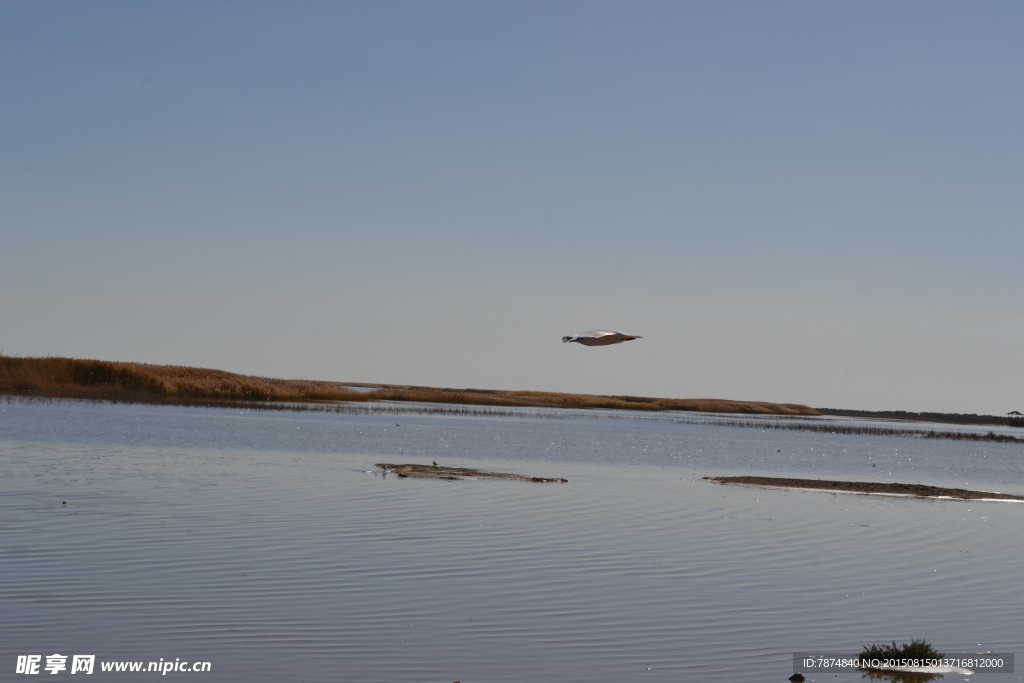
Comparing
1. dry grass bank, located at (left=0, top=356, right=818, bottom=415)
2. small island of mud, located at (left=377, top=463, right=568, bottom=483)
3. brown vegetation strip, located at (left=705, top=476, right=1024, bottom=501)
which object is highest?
dry grass bank, located at (left=0, top=356, right=818, bottom=415)

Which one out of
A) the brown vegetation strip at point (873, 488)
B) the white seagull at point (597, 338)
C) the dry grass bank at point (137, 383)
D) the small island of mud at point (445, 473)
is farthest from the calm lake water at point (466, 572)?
the dry grass bank at point (137, 383)

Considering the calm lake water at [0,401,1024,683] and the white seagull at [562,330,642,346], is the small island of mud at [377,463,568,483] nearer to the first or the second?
the calm lake water at [0,401,1024,683]

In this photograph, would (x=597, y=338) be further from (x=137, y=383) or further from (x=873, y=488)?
(x=137, y=383)

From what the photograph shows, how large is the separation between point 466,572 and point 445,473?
13.3 m

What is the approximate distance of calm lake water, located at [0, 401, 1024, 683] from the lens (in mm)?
9297

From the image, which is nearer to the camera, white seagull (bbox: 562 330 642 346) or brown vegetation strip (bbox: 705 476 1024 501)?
white seagull (bbox: 562 330 642 346)

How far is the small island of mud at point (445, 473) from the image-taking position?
84.9 feet

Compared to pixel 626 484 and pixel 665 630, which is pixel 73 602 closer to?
pixel 665 630

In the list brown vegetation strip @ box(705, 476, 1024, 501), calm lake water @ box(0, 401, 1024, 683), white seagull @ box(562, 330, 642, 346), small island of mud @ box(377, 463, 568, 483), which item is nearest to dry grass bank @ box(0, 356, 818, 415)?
calm lake water @ box(0, 401, 1024, 683)

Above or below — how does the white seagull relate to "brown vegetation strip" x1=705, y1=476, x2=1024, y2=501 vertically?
above

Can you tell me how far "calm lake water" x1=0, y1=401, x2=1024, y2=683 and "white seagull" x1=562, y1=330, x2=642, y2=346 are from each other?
3439mm

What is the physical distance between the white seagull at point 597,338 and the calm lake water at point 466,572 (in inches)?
135

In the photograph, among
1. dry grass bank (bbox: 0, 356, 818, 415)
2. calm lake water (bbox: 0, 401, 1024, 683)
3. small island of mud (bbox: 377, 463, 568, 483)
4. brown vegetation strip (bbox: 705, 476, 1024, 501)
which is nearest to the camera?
calm lake water (bbox: 0, 401, 1024, 683)

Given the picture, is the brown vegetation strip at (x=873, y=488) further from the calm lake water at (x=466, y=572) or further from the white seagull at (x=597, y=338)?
the white seagull at (x=597, y=338)
